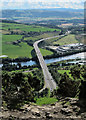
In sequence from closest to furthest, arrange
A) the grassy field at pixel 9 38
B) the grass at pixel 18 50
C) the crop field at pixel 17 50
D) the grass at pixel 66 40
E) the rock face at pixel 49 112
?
1. the rock face at pixel 49 112
2. the grass at pixel 18 50
3. the crop field at pixel 17 50
4. the grassy field at pixel 9 38
5. the grass at pixel 66 40

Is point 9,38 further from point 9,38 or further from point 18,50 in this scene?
point 18,50

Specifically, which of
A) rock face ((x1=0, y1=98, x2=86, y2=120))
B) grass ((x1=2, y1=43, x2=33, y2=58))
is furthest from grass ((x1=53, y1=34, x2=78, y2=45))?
rock face ((x1=0, y1=98, x2=86, y2=120))

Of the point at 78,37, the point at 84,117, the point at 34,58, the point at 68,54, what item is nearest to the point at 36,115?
the point at 84,117

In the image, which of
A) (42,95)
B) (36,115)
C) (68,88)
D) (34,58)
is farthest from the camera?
(34,58)

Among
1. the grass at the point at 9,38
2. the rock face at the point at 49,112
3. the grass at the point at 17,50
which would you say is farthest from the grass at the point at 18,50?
the rock face at the point at 49,112

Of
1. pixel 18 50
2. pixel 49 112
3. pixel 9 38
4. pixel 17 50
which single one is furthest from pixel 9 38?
pixel 49 112

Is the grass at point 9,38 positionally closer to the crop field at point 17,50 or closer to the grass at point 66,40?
the crop field at point 17,50

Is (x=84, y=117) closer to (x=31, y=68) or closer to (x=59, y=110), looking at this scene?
(x=59, y=110)

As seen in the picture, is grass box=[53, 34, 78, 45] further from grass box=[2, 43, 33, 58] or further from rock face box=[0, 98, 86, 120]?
rock face box=[0, 98, 86, 120]
